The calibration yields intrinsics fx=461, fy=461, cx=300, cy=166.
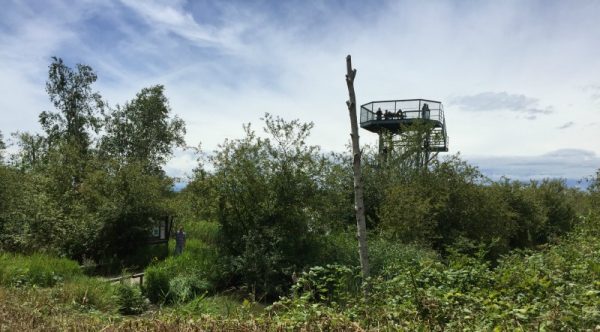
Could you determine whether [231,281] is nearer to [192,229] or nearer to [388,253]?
[388,253]

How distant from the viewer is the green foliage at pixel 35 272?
7805 mm

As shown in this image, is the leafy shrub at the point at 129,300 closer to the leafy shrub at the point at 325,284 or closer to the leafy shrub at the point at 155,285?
the leafy shrub at the point at 155,285

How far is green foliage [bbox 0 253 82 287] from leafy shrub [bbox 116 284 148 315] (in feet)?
3.63

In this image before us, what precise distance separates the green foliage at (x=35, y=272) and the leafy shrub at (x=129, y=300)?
1.11 m

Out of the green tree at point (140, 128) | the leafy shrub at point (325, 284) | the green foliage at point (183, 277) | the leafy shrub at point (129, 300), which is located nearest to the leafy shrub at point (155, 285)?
the green foliage at point (183, 277)

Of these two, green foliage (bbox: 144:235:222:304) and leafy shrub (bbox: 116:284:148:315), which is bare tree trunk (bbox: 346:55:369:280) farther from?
green foliage (bbox: 144:235:222:304)

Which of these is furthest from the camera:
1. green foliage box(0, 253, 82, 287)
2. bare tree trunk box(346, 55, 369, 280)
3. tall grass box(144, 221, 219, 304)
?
tall grass box(144, 221, 219, 304)

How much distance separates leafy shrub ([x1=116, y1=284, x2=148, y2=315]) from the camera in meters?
8.81

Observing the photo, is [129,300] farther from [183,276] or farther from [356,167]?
[356,167]

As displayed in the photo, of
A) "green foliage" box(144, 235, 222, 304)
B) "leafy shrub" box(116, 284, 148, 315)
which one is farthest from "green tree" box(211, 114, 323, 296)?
"leafy shrub" box(116, 284, 148, 315)

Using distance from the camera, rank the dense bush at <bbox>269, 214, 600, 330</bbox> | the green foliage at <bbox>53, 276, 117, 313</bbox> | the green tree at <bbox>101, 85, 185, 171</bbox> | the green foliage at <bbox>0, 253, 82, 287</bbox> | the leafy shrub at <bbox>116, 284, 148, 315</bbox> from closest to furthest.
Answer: the dense bush at <bbox>269, 214, 600, 330</bbox> → the green foliage at <bbox>53, 276, 117, 313</bbox> → the green foliage at <bbox>0, 253, 82, 287</bbox> → the leafy shrub at <bbox>116, 284, 148, 315</bbox> → the green tree at <bbox>101, 85, 185, 171</bbox>

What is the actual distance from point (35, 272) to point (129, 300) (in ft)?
6.29

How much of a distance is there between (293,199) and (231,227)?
6.46 feet

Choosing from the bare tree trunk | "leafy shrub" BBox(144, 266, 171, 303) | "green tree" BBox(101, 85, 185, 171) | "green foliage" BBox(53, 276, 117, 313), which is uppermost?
"green tree" BBox(101, 85, 185, 171)
